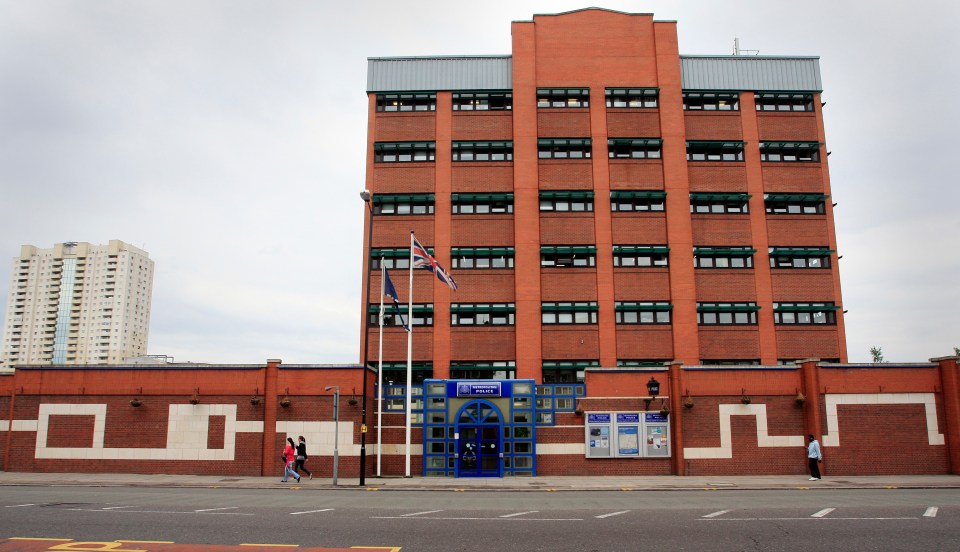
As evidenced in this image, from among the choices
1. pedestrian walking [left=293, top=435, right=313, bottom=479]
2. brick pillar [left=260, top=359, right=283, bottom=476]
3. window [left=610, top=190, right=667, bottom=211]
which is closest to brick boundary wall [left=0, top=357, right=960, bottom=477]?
brick pillar [left=260, top=359, right=283, bottom=476]

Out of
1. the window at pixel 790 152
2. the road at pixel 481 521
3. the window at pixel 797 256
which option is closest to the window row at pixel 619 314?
the window at pixel 797 256

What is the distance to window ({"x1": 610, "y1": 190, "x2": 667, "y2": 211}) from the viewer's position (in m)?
45.2

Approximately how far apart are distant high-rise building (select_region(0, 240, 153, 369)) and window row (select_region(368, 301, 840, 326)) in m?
174

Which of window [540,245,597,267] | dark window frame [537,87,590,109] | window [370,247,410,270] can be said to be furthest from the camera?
dark window frame [537,87,590,109]

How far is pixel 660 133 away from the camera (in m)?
46.1

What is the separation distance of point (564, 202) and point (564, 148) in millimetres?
4010

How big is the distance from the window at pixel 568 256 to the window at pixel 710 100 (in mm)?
13455

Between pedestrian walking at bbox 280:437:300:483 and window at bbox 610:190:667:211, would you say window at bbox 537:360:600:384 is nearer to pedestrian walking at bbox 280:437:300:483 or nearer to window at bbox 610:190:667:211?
window at bbox 610:190:667:211

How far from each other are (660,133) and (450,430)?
1075 inches

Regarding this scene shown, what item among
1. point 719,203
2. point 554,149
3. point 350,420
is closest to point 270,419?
point 350,420

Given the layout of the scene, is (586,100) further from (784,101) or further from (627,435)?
(627,435)

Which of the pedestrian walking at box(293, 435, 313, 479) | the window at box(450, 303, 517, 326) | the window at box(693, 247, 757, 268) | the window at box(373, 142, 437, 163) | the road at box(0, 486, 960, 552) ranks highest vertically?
the window at box(373, 142, 437, 163)

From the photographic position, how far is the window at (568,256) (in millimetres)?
44344

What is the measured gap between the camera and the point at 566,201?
149 ft
